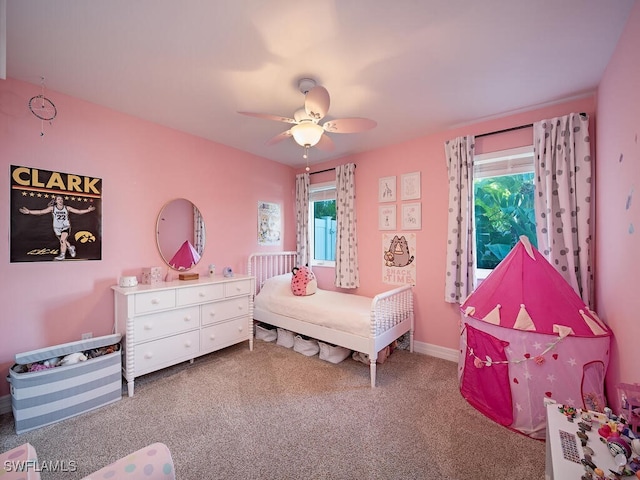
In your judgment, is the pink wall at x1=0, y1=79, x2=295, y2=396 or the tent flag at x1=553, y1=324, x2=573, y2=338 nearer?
the tent flag at x1=553, y1=324, x2=573, y2=338

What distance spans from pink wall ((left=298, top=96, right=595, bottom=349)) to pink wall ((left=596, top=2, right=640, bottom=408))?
2.38 ft

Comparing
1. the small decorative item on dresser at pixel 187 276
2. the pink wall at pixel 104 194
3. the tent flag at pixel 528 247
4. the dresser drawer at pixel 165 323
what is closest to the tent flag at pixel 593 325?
the tent flag at pixel 528 247

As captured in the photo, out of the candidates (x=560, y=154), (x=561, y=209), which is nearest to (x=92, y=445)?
(x=561, y=209)

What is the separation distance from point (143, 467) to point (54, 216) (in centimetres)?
228

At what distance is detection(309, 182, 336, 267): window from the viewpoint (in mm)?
4000

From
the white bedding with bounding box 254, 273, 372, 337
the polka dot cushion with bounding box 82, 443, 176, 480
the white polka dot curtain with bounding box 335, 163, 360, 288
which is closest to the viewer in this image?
the polka dot cushion with bounding box 82, 443, 176, 480

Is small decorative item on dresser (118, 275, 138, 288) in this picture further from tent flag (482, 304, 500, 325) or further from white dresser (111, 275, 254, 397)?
tent flag (482, 304, 500, 325)

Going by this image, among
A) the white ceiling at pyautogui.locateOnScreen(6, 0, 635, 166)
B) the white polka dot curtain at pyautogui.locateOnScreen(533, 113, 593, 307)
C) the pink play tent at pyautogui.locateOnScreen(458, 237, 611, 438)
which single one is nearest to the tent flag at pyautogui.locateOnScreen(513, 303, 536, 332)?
the pink play tent at pyautogui.locateOnScreen(458, 237, 611, 438)

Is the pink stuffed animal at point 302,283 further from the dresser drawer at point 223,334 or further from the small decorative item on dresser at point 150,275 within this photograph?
the small decorative item on dresser at point 150,275

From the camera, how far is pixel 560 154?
7.16 feet

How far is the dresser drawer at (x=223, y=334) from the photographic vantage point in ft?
8.77

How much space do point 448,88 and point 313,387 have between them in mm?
2768

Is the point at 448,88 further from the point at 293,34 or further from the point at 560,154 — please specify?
the point at 293,34

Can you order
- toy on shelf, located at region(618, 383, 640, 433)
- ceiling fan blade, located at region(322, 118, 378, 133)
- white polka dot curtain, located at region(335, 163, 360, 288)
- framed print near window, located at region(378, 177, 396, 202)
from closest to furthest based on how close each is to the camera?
toy on shelf, located at region(618, 383, 640, 433) < ceiling fan blade, located at region(322, 118, 378, 133) < framed print near window, located at region(378, 177, 396, 202) < white polka dot curtain, located at region(335, 163, 360, 288)
